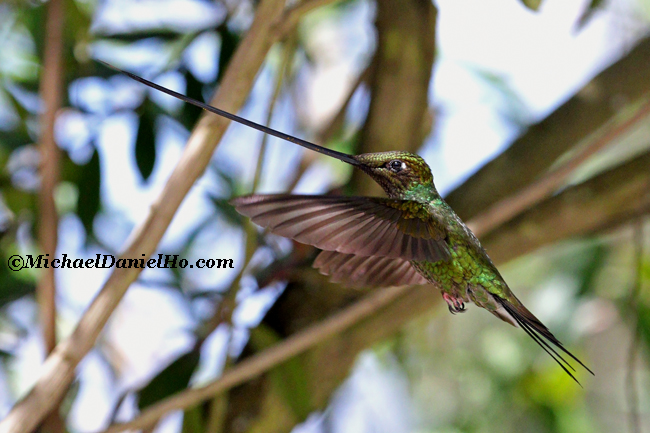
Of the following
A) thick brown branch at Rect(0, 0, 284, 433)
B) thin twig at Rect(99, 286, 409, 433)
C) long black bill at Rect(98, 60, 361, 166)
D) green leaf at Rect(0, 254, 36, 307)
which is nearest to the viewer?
long black bill at Rect(98, 60, 361, 166)

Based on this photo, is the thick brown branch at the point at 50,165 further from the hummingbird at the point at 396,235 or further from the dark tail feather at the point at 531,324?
the dark tail feather at the point at 531,324

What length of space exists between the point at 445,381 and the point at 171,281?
118cm

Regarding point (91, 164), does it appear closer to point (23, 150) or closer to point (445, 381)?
point (23, 150)

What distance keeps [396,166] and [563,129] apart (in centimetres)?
65

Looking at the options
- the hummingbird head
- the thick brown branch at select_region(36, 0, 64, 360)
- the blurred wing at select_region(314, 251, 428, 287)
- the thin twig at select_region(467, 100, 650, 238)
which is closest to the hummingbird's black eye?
the hummingbird head

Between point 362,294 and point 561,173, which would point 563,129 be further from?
point 362,294

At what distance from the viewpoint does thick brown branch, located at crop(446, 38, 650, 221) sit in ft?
4.24

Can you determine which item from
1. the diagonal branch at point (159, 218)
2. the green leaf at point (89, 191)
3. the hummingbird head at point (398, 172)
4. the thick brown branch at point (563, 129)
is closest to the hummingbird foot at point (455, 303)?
the hummingbird head at point (398, 172)

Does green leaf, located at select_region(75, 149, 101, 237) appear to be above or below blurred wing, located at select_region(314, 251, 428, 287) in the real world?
below

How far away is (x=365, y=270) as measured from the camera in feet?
2.95

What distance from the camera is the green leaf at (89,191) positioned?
1226 millimetres

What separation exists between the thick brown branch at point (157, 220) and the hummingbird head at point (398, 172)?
16 centimetres

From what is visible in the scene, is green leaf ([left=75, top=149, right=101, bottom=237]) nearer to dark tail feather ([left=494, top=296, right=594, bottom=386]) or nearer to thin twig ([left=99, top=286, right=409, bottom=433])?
thin twig ([left=99, top=286, right=409, bottom=433])

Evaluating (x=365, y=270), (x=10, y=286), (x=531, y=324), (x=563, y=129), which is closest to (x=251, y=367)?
(x=365, y=270)
